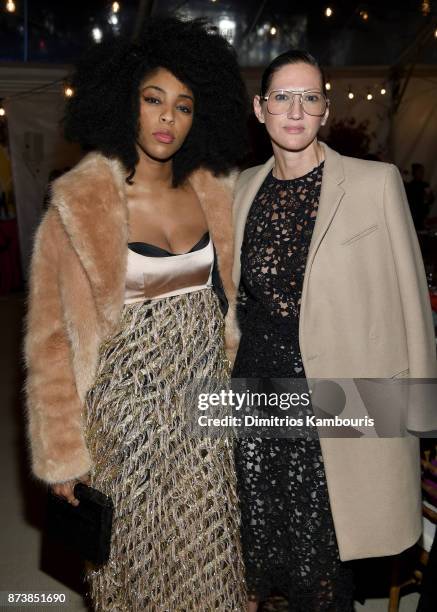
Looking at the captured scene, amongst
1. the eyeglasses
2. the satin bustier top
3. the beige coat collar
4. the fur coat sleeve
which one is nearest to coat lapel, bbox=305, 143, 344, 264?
the beige coat collar

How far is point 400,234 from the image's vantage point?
1.78 meters

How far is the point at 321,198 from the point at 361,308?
0.33 metres

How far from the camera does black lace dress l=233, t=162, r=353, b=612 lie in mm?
1913

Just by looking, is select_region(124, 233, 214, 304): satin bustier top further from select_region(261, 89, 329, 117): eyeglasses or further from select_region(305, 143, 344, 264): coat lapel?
select_region(261, 89, 329, 117): eyeglasses

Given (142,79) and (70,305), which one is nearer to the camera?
(70,305)

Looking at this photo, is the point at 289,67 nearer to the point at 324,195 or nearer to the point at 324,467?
the point at 324,195

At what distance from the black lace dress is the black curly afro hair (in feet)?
1.12

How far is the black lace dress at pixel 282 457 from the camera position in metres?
1.91

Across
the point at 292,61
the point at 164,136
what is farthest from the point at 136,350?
the point at 292,61

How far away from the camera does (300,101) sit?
1.86 metres

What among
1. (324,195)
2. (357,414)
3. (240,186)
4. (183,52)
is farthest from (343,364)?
(183,52)

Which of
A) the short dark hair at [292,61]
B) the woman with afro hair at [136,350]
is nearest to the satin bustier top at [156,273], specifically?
the woman with afro hair at [136,350]

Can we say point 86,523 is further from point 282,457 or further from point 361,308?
point 361,308

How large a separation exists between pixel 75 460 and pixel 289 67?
1259mm
